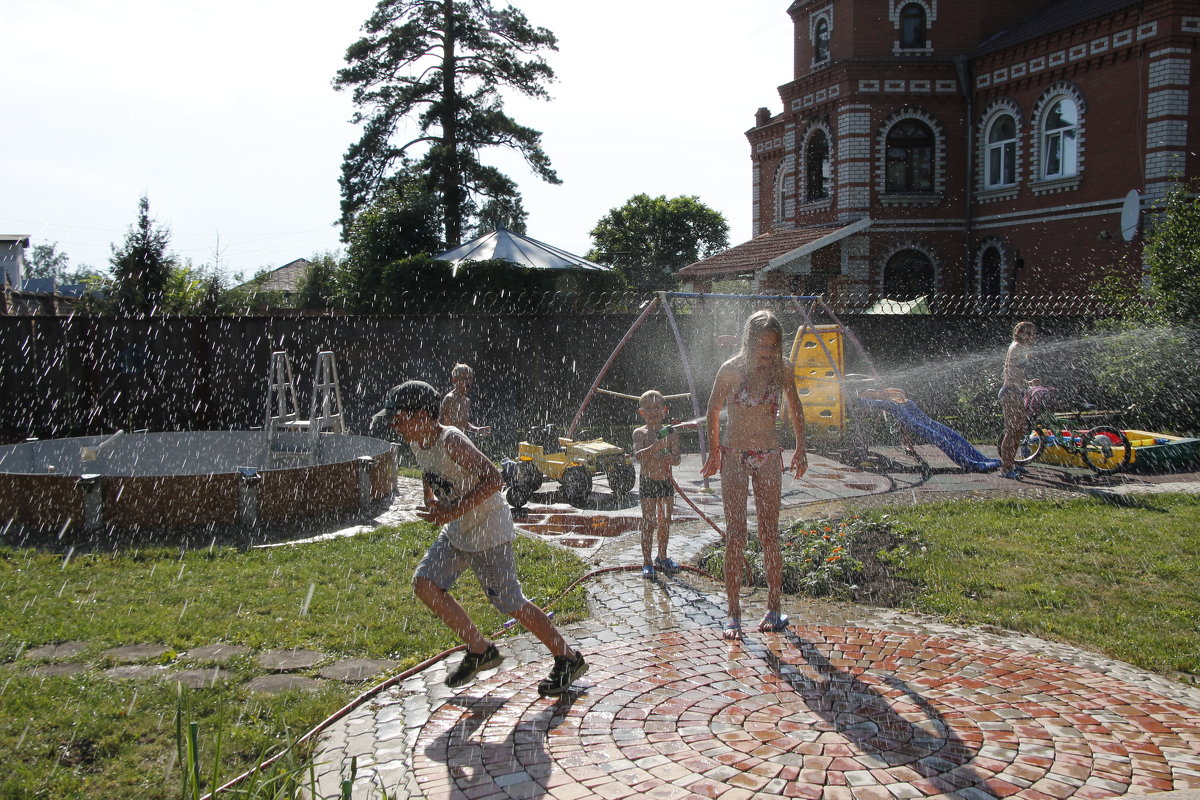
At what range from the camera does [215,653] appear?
526 centimetres

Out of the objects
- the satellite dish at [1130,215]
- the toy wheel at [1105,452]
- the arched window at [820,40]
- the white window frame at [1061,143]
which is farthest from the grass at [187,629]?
the arched window at [820,40]

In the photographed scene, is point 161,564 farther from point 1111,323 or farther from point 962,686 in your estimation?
point 1111,323

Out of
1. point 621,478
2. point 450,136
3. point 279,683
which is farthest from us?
point 450,136

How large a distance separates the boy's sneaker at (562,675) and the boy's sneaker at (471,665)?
0.29m

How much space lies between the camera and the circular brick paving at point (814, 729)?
367 centimetres

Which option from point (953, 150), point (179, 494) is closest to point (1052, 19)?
point (953, 150)

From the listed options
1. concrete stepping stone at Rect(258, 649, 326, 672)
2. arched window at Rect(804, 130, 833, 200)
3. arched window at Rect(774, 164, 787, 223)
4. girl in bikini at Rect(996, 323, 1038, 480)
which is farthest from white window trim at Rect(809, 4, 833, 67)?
concrete stepping stone at Rect(258, 649, 326, 672)

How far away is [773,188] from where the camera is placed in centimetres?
3634

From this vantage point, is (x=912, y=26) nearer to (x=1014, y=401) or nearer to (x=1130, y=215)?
(x=1130, y=215)

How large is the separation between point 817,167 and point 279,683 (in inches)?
1118

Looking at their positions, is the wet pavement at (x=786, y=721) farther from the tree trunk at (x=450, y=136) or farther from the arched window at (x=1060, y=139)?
the tree trunk at (x=450, y=136)

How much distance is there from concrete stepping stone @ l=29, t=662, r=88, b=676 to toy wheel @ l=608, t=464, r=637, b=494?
6.45 m

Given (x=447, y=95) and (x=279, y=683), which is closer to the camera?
(x=279, y=683)

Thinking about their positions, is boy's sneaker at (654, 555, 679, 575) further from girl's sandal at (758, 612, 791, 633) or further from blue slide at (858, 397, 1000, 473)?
blue slide at (858, 397, 1000, 473)
